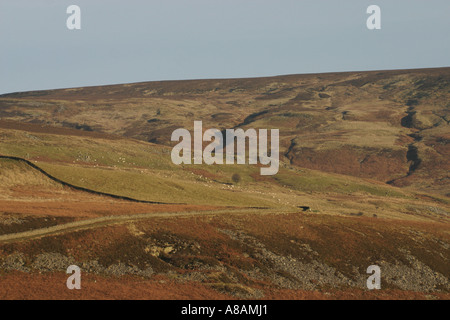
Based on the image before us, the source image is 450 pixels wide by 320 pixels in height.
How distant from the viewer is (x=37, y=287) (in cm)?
4047

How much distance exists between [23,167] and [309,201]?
227 ft

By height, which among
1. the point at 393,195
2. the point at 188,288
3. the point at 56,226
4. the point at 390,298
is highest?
the point at 56,226

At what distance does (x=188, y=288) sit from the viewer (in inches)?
1788

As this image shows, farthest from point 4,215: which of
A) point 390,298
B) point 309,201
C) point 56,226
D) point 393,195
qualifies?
point 393,195

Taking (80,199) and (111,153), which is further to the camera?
(111,153)

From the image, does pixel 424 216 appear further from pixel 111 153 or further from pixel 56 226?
pixel 56 226
